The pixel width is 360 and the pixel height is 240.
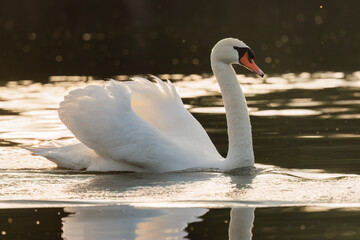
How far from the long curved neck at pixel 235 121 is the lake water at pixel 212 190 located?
23 cm

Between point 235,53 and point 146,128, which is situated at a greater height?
point 235,53

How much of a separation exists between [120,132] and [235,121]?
1.34 metres

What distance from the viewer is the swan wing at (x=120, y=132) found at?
11.2 metres

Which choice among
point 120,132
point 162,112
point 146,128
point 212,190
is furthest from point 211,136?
point 212,190

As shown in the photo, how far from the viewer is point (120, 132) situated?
1129cm

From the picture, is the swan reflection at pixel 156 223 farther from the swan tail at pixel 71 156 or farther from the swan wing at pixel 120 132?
the swan tail at pixel 71 156

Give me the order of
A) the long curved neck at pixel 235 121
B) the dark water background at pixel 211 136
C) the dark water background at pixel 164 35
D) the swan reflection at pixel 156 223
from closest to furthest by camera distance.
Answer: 1. the swan reflection at pixel 156 223
2. the dark water background at pixel 211 136
3. the long curved neck at pixel 235 121
4. the dark water background at pixel 164 35

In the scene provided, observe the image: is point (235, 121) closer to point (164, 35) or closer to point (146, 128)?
point (146, 128)

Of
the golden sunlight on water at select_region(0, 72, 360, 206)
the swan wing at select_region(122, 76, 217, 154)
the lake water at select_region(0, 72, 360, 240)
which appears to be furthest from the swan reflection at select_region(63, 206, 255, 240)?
the swan wing at select_region(122, 76, 217, 154)

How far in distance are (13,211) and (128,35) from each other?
80.3ft

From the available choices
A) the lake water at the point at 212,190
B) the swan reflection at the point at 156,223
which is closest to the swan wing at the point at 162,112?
the lake water at the point at 212,190

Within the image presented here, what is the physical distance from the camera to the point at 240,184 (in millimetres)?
10680

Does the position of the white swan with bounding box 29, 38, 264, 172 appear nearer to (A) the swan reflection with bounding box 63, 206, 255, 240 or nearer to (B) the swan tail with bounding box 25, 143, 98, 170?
(B) the swan tail with bounding box 25, 143, 98, 170

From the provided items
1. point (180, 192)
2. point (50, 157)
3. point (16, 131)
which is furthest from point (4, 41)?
point (180, 192)
